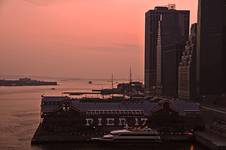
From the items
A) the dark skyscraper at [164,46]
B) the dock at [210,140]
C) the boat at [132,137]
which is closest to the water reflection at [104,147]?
the boat at [132,137]

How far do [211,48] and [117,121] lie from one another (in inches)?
867

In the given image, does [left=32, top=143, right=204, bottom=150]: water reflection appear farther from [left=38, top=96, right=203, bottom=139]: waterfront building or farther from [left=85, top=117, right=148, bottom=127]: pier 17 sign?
[left=85, top=117, right=148, bottom=127]: pier 17 sign

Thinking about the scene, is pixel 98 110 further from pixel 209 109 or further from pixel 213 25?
pixel 213 25

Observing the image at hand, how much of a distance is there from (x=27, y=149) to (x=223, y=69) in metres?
30.7

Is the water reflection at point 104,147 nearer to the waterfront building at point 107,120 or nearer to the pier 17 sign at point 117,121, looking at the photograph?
the waterfront building at point 107,120

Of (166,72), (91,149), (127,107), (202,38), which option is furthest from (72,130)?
(166,72)

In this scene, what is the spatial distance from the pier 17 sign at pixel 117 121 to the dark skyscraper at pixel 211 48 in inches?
796

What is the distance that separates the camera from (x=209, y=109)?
26.0 meters

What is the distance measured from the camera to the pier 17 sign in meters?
26.0

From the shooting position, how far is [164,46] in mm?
68438

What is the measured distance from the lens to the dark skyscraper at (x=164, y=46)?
201 feet

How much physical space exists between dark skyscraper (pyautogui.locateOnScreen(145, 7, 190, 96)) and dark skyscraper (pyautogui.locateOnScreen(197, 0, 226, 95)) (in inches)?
437

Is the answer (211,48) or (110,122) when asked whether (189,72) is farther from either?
(110,122)

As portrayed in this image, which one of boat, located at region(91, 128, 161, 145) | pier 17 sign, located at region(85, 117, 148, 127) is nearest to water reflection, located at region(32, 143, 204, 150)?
boat, located at region(91, 128, 161, 145)
